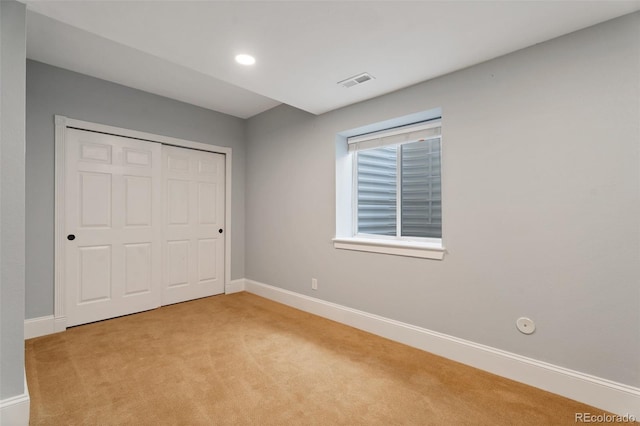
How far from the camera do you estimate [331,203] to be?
333 centimetres

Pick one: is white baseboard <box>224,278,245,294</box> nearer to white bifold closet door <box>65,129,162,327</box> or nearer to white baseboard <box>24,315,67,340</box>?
white bifold closet door <box>65,129,162,327</box>

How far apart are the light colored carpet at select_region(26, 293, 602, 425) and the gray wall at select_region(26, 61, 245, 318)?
611 millimetres

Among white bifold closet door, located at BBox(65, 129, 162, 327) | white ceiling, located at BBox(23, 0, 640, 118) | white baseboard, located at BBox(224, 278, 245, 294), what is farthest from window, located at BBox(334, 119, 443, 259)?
white bifold closet door, located at BBox(65, 129, 162, 327)

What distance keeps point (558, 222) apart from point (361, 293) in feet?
5.77

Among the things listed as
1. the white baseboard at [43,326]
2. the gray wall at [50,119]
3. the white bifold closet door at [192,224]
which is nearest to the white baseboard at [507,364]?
the white bifold closet door at [192,224]

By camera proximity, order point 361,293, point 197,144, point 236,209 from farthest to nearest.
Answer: point 236,209, point 197,144, point 361,293

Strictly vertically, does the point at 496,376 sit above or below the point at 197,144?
below

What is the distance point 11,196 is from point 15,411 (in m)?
1.17

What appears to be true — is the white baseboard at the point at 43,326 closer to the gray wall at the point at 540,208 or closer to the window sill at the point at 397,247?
the window sill at the point at 397,247

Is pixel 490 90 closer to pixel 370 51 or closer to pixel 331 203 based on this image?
pixel 370 51

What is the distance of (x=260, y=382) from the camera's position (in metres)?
2.04

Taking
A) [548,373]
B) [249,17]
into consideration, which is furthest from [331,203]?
[548,373]

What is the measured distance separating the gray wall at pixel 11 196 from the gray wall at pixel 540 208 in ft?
8.27

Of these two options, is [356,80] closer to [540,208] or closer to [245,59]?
[245,59]
